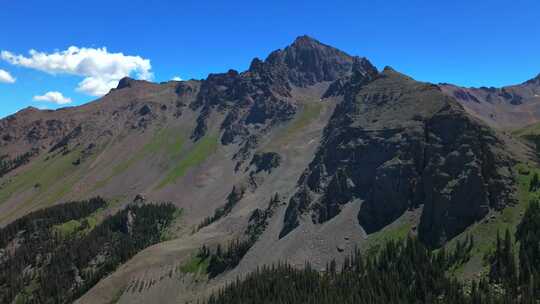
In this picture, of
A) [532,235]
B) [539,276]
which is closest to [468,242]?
[532,235]

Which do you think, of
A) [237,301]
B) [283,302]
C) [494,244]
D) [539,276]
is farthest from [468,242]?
[237,301]

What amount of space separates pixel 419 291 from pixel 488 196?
50.8 m

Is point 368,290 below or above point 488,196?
below

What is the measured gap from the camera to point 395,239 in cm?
18175

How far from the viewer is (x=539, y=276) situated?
127938mm

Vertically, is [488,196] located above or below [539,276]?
above

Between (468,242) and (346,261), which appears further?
(346,261)

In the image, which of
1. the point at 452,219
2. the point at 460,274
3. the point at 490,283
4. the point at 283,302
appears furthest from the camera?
the point at 452,219

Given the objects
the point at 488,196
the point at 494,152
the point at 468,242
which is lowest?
the point at 468,242

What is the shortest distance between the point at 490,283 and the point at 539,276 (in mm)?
13227

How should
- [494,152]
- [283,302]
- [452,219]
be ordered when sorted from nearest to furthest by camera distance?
[283,302], [452,219], [494,152]

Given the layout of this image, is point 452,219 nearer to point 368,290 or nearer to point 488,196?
point 488,196

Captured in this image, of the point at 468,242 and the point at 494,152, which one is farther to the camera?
the point at 494,152

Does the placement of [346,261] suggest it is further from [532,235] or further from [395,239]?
[532,235]
